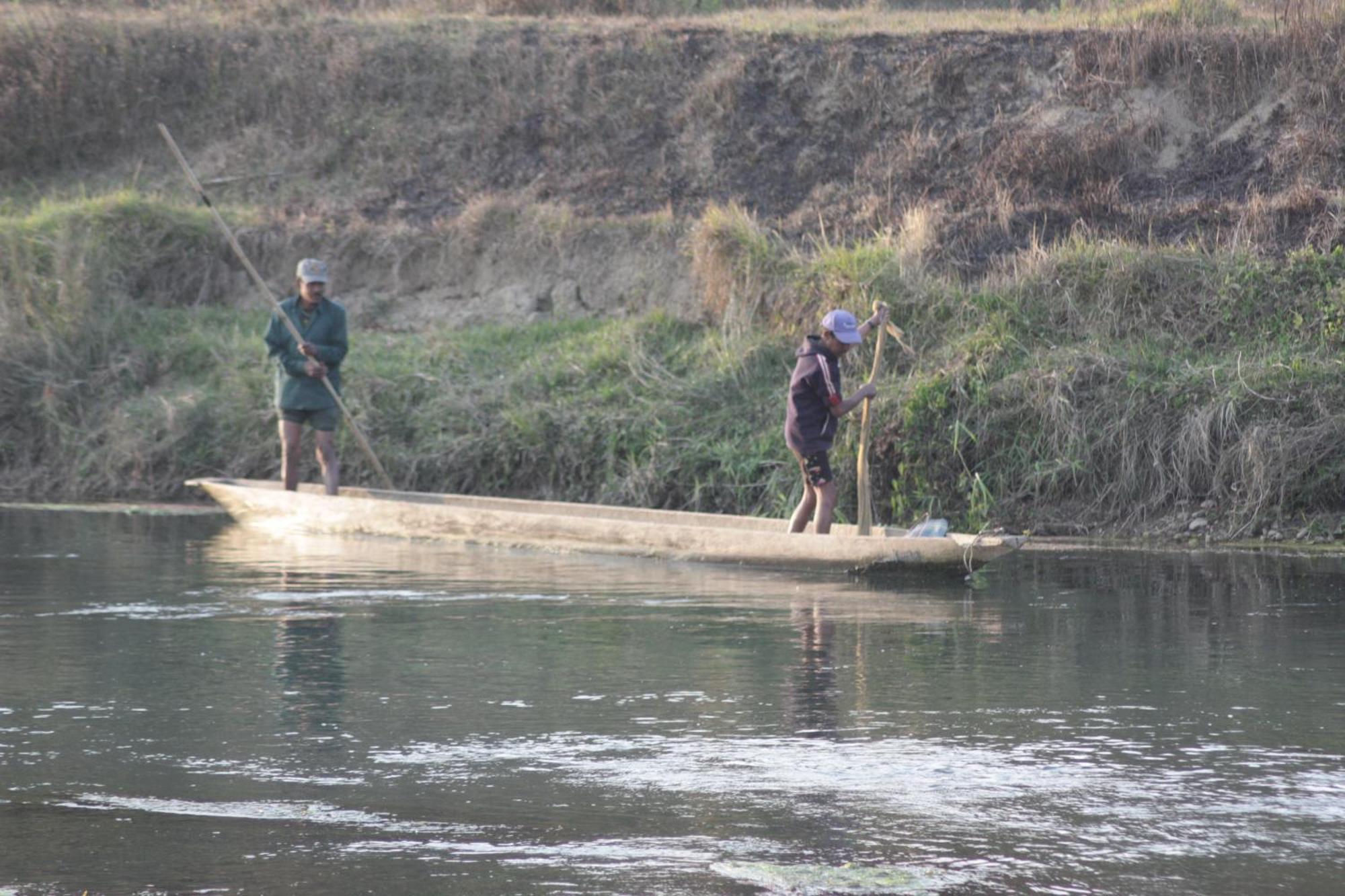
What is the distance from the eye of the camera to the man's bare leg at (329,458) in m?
15.2

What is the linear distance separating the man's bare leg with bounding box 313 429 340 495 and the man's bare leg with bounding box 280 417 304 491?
184mm

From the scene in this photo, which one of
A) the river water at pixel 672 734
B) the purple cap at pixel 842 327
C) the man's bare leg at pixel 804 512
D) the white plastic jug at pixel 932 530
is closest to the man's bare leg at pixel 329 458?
the river water at pixel 672 734

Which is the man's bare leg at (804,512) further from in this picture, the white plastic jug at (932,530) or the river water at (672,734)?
the white plastic jug at (932,530)

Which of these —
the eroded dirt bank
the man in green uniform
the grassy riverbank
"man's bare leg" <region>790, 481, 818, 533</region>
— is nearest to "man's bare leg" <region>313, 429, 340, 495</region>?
the man in green uniform

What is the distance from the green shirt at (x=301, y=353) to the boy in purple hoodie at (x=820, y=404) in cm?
414

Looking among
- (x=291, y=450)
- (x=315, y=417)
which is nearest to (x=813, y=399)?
(x=315, y=417)

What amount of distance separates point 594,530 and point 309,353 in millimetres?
2950

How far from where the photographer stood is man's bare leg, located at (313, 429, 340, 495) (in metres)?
15.2

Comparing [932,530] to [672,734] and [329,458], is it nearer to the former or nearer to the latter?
[672,734]

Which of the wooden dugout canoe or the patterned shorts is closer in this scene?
the wooden dugout canoe

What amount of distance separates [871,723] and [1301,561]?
6.50 meters

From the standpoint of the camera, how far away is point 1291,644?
9586 mm

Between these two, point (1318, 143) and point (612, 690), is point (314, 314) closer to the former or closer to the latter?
point (612, 690)

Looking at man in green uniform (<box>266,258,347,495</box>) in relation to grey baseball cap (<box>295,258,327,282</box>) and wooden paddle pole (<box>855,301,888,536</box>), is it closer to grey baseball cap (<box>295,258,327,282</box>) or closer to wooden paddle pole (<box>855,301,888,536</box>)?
grey baseball cap (<box>295,258,327,282</box>)
